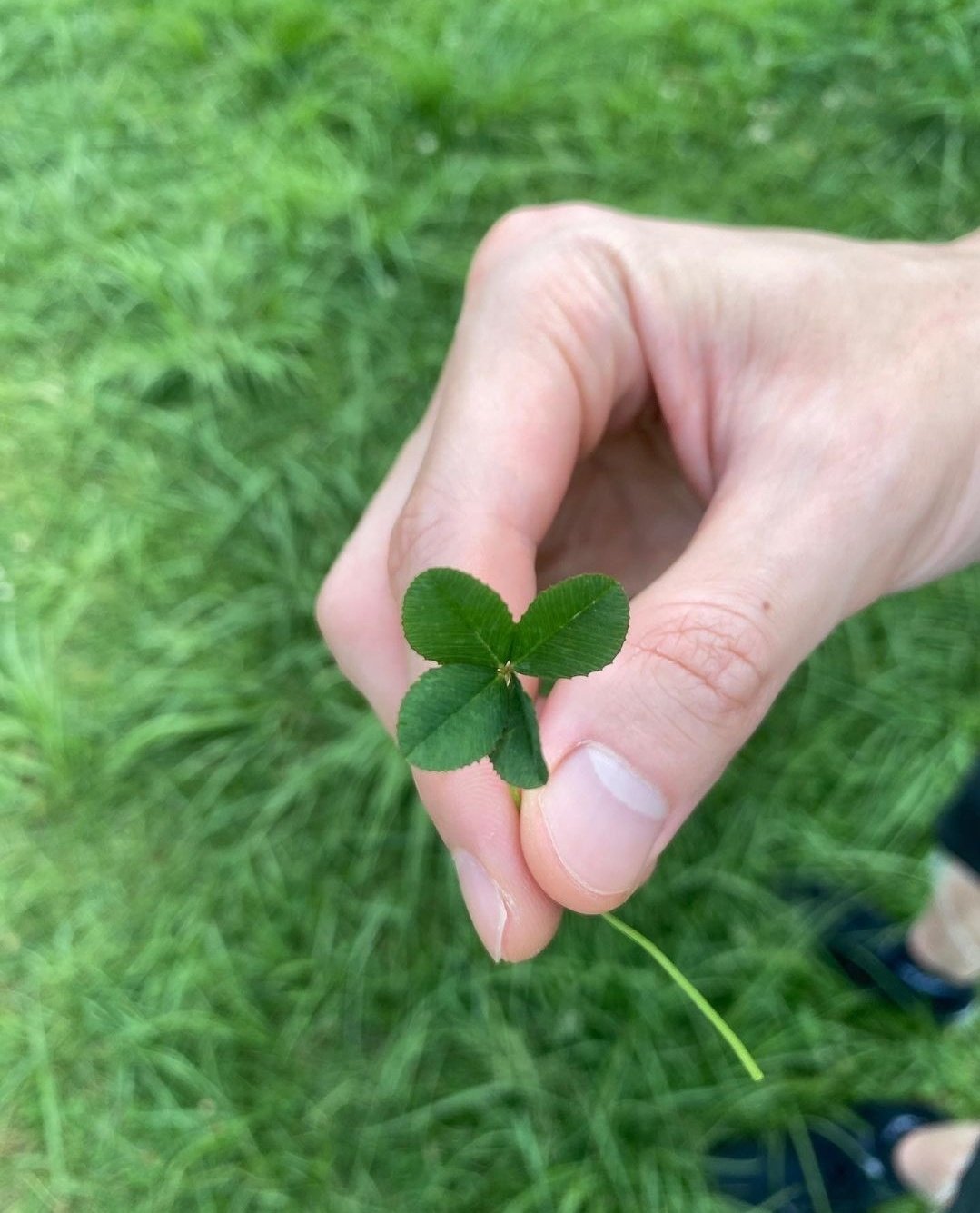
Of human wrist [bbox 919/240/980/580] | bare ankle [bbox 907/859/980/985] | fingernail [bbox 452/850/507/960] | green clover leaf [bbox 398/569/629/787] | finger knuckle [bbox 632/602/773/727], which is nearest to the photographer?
green clover leaf [bbox 398/569/629/787]

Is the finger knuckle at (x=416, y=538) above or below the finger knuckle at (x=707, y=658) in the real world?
above

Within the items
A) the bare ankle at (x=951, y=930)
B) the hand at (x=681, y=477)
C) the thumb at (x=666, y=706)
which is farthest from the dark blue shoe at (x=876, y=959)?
the thumb at (x=666, y=706)

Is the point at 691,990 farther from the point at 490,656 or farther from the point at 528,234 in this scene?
the point at 528,234

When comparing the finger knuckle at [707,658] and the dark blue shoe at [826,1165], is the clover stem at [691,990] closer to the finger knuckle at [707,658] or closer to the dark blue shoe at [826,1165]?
the finger knuckle at [707,658]

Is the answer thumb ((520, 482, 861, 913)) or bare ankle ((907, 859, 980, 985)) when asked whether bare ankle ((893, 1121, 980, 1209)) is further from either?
thumb ((520, 482, 861, 913))

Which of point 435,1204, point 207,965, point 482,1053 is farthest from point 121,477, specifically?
point 435,1204

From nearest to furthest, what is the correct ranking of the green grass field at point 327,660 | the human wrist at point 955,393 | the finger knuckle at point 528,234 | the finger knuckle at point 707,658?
the finger knuckle at point 707,658 → the human wrist at point 955,393 → the finger knuckle at point 528,234 → the green grass field at point 327,660

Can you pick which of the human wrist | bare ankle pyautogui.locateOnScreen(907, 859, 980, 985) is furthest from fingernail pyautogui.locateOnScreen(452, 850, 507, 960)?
bare ankle pyautogui.locateOnScreen(907, 859, 980, 985)

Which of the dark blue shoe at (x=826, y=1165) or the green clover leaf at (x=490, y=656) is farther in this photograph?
the dark blue shoe at (x=826, y=1165)

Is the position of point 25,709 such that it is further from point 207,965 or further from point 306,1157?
point 306,1157
